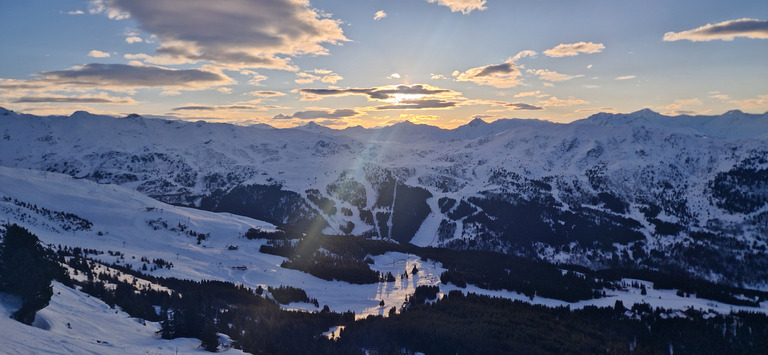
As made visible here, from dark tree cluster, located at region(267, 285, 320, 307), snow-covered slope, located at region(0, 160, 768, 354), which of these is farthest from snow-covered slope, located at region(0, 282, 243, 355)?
dark tree cluster, located at region(267, 285, 320, 307)

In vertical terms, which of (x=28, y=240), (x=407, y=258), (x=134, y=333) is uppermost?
(x=28, y=240)

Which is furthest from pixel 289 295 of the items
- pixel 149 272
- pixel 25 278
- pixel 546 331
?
pixel 25 278

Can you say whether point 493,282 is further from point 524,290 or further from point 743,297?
point 743,297

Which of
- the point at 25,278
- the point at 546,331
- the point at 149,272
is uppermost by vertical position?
the point at 25,278

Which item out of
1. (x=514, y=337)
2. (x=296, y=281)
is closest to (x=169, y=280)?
(x=296, y=281)

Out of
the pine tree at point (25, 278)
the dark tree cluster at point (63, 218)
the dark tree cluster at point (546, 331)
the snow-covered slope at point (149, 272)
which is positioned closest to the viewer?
the pine tree at point (25, 278)

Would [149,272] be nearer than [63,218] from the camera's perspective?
Yes

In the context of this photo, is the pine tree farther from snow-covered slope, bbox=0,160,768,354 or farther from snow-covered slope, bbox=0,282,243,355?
snow-covered slope, bbox=0,160,768,354

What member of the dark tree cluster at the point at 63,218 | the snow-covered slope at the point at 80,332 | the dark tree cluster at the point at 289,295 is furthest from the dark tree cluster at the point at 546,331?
the dark tree cluster at the point at 63,218

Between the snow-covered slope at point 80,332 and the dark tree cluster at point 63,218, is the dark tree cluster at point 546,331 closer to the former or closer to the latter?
the snow-covered slope at point 80,332

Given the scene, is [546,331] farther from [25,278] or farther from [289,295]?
[25,278]

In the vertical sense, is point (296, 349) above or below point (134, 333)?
below
